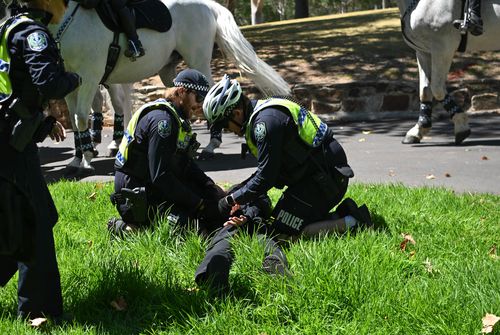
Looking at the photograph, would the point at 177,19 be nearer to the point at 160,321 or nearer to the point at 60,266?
the point at 60,266

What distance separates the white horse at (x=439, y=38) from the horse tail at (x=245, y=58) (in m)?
1.90

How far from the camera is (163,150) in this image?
515 cm

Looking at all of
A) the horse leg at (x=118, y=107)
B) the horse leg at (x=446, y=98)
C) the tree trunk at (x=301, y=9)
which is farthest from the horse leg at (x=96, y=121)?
the tree trunk at (x=301, y=9)

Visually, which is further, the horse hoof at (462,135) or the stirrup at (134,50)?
the horse hoof at (462,135)

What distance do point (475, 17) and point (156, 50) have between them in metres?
→ 4.11

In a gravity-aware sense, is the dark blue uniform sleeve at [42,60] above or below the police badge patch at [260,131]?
above

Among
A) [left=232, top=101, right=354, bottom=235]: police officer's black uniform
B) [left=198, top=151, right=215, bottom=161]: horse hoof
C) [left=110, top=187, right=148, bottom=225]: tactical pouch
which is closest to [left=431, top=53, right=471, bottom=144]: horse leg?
[left=198, top=151, right=215, bottom=161]: horse hoof

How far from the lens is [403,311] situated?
364 centimetres

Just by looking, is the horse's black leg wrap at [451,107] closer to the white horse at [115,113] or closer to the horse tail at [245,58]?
the horse tail at [245,58]

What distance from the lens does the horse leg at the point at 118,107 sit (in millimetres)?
10422

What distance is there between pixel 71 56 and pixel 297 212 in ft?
14.6

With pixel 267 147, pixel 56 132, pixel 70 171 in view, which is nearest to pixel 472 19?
pixel 70 171

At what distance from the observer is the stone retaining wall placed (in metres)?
13.5

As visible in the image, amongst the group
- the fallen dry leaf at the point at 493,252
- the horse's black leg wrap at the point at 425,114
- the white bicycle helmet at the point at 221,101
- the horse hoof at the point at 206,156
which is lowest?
the horse hoof at the point at 206,156
